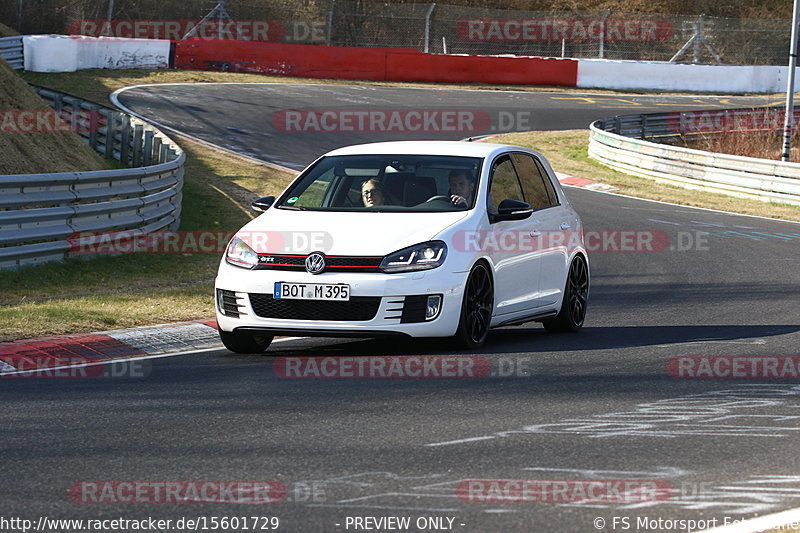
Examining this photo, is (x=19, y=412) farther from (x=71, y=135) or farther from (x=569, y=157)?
(x=569, y=157)

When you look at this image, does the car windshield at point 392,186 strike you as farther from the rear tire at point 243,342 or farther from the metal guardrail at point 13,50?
the metal guardrail at point 13,50

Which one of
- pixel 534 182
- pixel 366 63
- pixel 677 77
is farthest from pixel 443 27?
pixel 534 182

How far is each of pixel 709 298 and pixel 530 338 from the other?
12.5 feet

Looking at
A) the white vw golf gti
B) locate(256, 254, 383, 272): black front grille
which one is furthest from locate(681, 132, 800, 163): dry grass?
locate(256, 254, 383, 272): black front grille

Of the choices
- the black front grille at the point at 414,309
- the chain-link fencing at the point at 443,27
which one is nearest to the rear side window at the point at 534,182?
the black front grille at the point at 414,309

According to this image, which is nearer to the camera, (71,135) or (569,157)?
(71,135)

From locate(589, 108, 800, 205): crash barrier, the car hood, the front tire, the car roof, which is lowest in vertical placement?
locate(589, 108, 800, 205): crash barrier

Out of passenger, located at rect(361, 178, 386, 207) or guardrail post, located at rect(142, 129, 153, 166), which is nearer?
passenger, located at rect(361, 178, 386, 207)

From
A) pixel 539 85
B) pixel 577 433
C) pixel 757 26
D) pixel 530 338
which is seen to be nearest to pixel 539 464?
pixel 577 433

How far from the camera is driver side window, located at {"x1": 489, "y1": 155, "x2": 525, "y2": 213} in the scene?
10.4 m

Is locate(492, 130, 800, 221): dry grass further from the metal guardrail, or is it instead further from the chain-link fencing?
the metal guardrail

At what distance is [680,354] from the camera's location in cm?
996

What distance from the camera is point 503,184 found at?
1062 cm

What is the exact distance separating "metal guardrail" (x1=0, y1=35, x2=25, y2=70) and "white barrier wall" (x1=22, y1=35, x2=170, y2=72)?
6.8 inches
